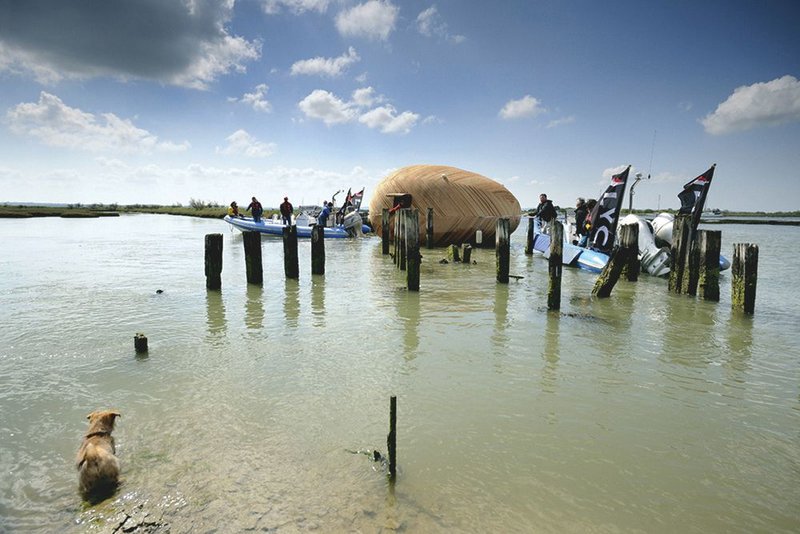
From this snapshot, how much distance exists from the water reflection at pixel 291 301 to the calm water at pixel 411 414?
0.43 feet

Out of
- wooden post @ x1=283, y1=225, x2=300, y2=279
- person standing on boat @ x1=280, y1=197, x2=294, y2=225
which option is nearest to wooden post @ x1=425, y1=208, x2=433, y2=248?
wooden post @ x1=283, y1=225, x2=300, y2=279

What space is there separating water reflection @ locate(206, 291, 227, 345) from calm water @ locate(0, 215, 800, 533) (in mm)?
75

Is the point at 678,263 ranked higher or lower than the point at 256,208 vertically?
lower

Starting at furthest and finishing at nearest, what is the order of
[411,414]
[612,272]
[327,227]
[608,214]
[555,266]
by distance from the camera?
[327,227]
[608,214]
[612,272]
[555,266]
[411,414]

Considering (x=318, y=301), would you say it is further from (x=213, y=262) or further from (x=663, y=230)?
(x=663, y=230)

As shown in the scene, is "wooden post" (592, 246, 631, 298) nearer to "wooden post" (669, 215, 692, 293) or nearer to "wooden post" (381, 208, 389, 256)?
"wooden post" (669, 215, 692, 293)

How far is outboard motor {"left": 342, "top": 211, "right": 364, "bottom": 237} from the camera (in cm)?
2756

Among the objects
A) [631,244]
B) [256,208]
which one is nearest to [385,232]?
[256,208]

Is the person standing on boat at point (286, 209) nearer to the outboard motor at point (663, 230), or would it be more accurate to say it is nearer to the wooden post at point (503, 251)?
the wooden post at point (503, 251)

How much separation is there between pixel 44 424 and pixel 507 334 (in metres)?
5.98

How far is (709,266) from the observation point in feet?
32.4

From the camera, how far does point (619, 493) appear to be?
3285mm

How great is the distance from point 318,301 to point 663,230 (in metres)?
11.5

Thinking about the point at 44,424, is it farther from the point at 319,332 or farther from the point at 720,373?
the point at 720,373
